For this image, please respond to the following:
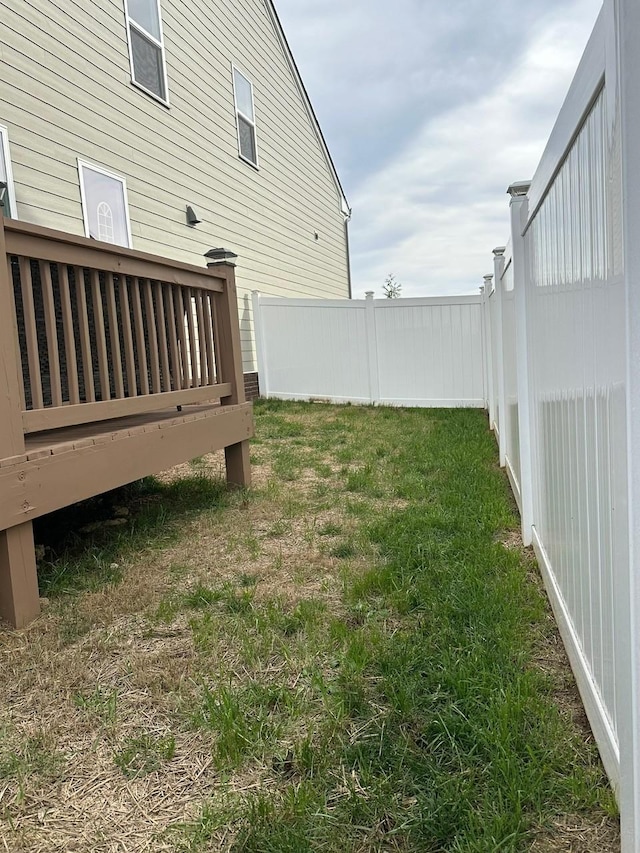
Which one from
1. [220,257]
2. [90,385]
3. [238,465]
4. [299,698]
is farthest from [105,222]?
[299,698]

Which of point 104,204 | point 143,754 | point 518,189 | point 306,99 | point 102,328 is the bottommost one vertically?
point 143,754

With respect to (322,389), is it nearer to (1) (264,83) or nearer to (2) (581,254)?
(1) (264,83)

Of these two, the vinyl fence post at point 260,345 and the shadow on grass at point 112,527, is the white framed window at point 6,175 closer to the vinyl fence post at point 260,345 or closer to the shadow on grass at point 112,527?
the shadow on grass at point 112,527

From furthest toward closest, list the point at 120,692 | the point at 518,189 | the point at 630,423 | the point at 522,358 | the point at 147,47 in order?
the point at 147,47 < the point at 522,358 < the point at 518,189 < the point at 120,692 < the point at 630,423

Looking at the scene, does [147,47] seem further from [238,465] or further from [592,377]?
[592,377]

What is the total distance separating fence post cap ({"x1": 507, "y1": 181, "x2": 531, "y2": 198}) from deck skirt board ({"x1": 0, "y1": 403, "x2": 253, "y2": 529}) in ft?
7.09

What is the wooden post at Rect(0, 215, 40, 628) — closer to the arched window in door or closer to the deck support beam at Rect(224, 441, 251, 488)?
the deck support beam at Rect(224, 441, 251, 488)

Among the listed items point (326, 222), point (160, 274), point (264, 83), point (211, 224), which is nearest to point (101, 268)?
point (160, 274)

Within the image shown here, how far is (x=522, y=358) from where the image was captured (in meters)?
3.15

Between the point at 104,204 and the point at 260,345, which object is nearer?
the point at 104,204

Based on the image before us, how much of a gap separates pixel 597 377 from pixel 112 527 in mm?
3150

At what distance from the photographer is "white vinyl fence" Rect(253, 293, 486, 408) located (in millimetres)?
9258

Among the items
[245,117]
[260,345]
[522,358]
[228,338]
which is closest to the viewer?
[522,358]

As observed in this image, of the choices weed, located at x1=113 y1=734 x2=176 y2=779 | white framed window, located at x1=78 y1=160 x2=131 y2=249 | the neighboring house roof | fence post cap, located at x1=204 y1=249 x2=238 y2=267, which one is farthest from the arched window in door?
the neighboring house roof
